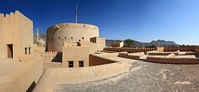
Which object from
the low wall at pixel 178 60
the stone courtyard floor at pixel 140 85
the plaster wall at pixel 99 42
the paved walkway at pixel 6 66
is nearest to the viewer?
the stone courtyard floor at pixel 140 85

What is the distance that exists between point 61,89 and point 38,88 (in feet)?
3.20

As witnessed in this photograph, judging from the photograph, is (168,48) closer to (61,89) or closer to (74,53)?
(74,53)

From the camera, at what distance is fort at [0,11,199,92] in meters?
5.12

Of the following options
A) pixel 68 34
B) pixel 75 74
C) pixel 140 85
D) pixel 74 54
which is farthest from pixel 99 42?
pixel 140 85

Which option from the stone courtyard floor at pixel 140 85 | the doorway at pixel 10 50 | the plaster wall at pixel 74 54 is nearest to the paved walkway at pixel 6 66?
the doorway at pixel 10 50

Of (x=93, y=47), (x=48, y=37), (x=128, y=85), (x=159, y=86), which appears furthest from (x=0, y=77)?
(x=48, y=37)

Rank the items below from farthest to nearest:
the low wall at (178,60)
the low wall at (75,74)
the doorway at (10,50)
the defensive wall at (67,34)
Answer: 1. the defensive wall at (67,34)
2. the doorway at (10,50)
3. the low wall at (178,60)
4. the low wall at (75,74)

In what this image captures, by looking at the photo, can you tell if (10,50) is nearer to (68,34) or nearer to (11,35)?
(11,35)

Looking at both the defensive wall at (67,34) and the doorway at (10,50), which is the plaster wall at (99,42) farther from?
the doorway at (10,50)

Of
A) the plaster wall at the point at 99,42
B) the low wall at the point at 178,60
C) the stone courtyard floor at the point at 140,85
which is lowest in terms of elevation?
the stone courtyard floor at the point at 140,85

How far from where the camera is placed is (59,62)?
587 inches

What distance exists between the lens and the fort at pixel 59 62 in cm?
512

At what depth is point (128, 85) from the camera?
4938 millimetres

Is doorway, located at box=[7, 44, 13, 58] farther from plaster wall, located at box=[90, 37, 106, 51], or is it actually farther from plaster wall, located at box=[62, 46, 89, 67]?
plaster wall, located at box=[90, 37, 106, 51]
